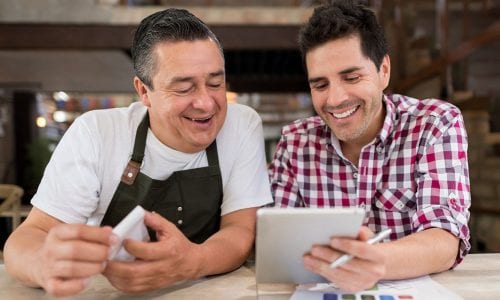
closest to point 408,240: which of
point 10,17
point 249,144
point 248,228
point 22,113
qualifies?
point 248,228

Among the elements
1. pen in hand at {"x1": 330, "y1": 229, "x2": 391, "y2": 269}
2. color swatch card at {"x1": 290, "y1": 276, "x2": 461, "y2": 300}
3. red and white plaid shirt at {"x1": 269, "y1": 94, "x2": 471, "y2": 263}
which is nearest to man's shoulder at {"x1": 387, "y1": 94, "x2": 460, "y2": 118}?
red and white plaid shirt at {"x1": 269, "y1": 94, "x2": 471, "y2": 263}

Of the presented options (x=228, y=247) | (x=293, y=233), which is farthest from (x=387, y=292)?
(x=228, y=247)

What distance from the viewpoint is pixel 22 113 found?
8.84m

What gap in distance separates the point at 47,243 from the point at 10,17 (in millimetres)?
5334

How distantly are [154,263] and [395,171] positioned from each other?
3.01ft

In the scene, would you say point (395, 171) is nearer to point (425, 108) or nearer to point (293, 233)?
point (425, 108)

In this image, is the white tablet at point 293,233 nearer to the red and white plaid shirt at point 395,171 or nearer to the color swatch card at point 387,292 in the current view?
the color swatch card at point 387,292

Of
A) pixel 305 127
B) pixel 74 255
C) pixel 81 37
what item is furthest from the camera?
pixel 81 37

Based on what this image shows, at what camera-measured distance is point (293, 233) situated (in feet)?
3.21

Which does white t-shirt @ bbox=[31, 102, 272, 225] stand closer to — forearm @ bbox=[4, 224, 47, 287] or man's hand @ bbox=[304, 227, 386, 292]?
forearm @ bbox=[4, 224, 47, 287]

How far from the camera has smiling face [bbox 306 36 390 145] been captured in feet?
4.92

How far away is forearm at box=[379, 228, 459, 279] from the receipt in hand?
55 cm

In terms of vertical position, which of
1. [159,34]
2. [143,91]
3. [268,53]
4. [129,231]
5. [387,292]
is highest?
[268,53]

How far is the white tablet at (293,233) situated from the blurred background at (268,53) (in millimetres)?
3366
